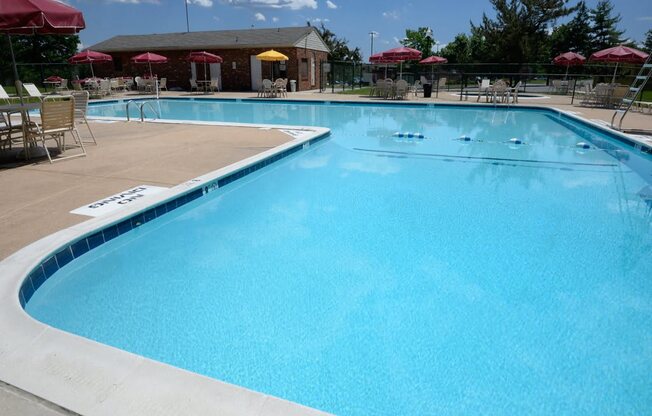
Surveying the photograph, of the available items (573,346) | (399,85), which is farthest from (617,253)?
(399,85)

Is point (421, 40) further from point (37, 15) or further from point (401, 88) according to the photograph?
point (37, 15)

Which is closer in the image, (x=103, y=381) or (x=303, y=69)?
(x=103, y=381)

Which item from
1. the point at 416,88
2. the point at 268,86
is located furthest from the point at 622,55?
the point at 268,86

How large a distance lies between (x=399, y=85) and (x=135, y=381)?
55.7ft

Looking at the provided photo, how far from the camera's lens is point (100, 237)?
12.6ft

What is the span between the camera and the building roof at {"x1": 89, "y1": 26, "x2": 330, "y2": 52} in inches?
896

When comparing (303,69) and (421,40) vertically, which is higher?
(421,40)

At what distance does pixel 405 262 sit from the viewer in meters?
3.85

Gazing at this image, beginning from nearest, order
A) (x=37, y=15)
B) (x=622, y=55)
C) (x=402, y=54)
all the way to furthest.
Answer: (x=37, y=15), (x=622, y=55), (x=402, y=54)

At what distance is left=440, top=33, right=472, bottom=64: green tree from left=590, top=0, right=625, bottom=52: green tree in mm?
10098

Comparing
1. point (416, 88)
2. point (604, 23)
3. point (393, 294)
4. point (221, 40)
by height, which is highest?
point (604, 23)

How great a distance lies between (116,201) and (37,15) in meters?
3.11

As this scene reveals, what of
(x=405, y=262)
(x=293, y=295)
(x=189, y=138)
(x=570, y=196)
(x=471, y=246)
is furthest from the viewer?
(x=189, y=138)

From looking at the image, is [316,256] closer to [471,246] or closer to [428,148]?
[471,246]
